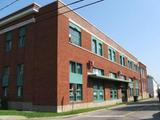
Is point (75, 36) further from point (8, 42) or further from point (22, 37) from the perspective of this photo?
point (8, 42)

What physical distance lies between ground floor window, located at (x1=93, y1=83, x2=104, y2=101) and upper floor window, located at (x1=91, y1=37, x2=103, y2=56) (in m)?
4.81

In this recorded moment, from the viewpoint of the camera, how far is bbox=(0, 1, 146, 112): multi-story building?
85.8 ft

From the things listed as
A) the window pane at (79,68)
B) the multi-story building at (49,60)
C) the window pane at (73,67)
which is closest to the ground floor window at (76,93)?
the multi-story building at (49,60)

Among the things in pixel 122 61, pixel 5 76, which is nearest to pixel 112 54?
pixel 122 61

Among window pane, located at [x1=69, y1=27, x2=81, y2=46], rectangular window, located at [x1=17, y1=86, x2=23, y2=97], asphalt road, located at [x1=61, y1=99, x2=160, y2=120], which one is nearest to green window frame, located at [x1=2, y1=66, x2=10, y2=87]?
A: rectangular window, located at [x1=17, y1=86, x2=23, y2=97]

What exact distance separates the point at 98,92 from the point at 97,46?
6604 mm

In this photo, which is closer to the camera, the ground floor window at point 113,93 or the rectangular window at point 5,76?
the rectangular window at point 5,76

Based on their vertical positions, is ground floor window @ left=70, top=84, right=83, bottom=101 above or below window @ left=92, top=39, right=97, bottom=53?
below

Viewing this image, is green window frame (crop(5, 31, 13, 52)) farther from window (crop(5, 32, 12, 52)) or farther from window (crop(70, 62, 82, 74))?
window (crop(70, 62, 82, 74))

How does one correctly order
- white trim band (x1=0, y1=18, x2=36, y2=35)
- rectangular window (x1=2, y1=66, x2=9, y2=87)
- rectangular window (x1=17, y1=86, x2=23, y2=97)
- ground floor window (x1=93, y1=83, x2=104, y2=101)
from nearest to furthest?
rectangular window (x1=17, y1=86, x2=23, y2=97) → white trim band (x1=0, y1=18, x2=36, y2=35) → rectangular window (x1=2, y1=66, x2=9, y2=87) → ground floor window (x1=93, y1=83, x2=104, y2=101)

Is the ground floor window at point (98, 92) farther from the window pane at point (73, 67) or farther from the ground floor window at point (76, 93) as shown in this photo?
the window pane at point (73, 67)

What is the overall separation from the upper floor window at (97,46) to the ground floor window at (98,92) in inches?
189

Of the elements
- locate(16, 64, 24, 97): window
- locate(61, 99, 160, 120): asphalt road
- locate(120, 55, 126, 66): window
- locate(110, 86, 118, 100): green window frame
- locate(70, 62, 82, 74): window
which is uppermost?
locate(120, 55, 126, 66): window

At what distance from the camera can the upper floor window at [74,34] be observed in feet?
97.1
